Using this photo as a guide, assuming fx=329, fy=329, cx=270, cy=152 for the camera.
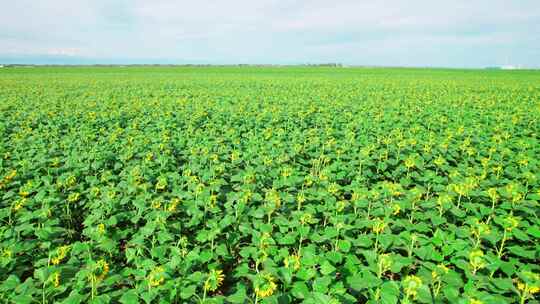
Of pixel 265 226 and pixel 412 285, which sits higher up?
pixel 412 285

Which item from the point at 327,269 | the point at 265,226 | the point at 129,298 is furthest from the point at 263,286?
the point at 265,226

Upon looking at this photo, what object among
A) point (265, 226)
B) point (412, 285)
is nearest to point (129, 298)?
point (265, 226)

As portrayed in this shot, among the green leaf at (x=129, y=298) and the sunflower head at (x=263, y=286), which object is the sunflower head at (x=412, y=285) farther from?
the green leaf at (x=129, y=298)

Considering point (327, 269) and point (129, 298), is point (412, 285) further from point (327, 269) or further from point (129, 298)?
point (129, 298)

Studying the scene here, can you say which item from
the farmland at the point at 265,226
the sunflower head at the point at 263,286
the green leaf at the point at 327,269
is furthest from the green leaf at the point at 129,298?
the green leaf at the point at 327,269

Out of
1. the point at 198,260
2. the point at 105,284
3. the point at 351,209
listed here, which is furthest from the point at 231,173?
the point at 105,284

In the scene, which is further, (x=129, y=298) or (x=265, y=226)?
(x=265, y=226)

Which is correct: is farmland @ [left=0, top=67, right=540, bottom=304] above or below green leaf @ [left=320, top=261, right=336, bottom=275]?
below

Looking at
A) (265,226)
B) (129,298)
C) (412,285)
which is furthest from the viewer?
(265,226)

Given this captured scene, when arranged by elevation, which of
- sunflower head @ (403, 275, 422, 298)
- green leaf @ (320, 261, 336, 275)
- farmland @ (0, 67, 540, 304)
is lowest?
farmland @ (0, 67, 540, 304)

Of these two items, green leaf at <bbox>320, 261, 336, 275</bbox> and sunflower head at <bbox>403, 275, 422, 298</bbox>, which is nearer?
sunflower head at <bbox>403, 275, 422, 298</bbox>

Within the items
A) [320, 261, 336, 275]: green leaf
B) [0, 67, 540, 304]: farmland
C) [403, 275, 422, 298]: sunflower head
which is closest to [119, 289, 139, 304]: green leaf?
[0, 67, 540, 304]: farmland

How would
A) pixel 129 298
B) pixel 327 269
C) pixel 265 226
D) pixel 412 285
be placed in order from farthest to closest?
pixel 265 226 → pixel 327 269 → pixel 129 298 → pixel 412 285

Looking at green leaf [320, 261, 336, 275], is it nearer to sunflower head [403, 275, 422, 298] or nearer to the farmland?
the farmland
